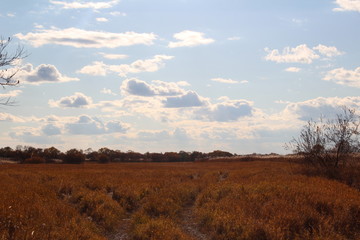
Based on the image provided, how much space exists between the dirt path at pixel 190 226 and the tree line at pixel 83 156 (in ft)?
190

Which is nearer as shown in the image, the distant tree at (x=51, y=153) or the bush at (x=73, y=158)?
the bush at (x=73, y=158)

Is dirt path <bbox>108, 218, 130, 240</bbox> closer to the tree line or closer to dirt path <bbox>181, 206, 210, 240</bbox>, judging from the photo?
dirt path <bbox>181, 206, 210, 240</bbox>

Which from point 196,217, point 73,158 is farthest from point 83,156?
point 196,217

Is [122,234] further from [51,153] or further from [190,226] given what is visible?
[51,153]

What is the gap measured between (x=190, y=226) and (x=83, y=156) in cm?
6399

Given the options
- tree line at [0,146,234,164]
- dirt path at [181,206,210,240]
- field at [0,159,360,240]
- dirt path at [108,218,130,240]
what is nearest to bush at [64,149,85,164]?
tree line at [0,146,234,164]

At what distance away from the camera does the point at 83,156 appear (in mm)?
72188

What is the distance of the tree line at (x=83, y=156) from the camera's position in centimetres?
7038

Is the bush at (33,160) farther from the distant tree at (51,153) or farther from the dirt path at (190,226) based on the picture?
the dirt path at (190,226)

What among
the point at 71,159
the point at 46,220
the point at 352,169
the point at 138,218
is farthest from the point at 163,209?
the point at 71,159

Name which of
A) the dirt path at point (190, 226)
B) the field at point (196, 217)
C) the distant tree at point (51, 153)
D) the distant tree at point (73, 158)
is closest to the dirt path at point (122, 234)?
the field at point (196, 217)

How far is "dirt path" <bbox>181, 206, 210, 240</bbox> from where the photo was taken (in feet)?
34.4

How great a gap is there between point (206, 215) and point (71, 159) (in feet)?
204

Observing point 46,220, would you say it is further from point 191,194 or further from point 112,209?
point 191,194
